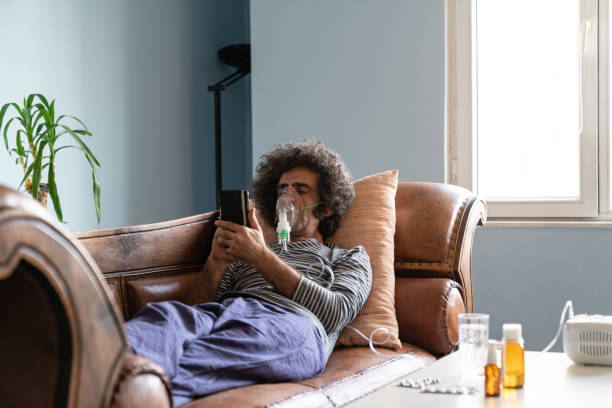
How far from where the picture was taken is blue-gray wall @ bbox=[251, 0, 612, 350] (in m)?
2.79

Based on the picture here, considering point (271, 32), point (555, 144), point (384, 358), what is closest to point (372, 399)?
point (384, 358)

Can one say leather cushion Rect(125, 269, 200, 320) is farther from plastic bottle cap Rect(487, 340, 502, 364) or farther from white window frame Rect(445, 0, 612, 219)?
white window frame Rect(445, 0, 612, 219)

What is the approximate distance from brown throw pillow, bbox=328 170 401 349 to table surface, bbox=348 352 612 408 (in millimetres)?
481

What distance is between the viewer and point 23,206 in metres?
0.75

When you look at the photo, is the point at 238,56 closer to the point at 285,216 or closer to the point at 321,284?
the point at 285,216

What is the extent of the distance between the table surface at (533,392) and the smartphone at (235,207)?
2.30ft

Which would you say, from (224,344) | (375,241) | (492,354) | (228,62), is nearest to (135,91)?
(228,62)

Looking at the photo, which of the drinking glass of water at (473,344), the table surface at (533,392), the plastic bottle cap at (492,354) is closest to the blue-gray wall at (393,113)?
the table surface at (533,392)

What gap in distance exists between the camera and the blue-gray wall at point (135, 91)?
284cm

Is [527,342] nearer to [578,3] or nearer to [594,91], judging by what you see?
[594,91]

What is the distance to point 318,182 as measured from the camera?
212cm

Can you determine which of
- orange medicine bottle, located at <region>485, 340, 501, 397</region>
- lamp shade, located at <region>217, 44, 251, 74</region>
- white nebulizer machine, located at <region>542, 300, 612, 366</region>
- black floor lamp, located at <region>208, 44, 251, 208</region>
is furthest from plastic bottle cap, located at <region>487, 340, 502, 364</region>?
lamp shade, located at <region>217, 44, 251, 74</region>

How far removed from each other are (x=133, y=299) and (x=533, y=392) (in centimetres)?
105

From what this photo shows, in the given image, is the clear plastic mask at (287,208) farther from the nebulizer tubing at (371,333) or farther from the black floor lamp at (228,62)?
the black floor lamp at (228,62)
